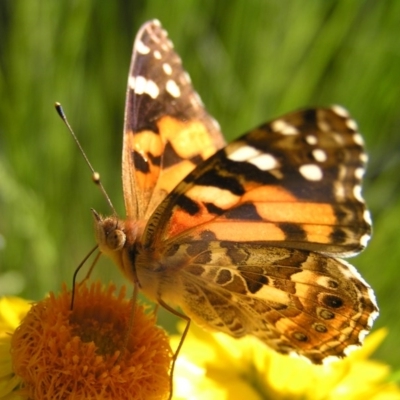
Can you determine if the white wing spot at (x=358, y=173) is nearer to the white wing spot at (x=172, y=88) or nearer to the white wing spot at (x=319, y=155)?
the white wing spot at (x=319, y=155)

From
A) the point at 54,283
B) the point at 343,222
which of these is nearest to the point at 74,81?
the point at 54,283

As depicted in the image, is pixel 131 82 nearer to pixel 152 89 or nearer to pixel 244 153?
pixel 152 89

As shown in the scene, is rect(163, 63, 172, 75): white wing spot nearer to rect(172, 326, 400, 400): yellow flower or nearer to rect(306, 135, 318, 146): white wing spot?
rect(306, 135, 318, 146): white wing spot

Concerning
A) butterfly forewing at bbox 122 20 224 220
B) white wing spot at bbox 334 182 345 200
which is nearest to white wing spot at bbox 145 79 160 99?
butterfly forewing at bbox 122 20 224 220

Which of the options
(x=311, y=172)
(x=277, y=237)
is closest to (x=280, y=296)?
(x=277, y=237)

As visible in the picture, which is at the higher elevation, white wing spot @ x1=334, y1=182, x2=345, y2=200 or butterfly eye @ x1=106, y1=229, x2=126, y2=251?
white wing spot @ x1=334, y1=182, x2=345, y2=200

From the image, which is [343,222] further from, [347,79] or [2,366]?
[347,79]
